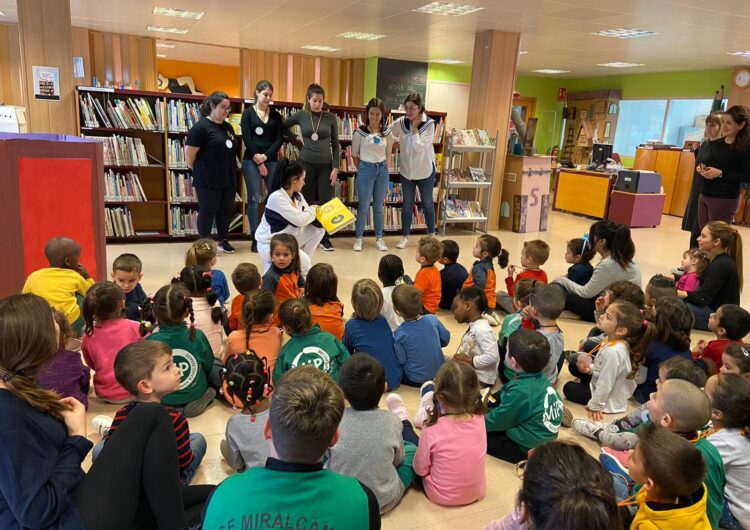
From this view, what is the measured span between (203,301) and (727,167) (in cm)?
459

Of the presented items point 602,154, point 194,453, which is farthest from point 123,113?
point 602,154

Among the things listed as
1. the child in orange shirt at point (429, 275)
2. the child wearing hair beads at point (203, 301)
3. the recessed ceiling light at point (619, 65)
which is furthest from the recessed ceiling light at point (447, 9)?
the recessed ceiling light at point (619, 65)

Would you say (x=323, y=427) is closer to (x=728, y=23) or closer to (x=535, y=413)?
(x=535, y=413)

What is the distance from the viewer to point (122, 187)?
6.07 m

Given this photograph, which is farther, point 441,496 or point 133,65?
point 133,65

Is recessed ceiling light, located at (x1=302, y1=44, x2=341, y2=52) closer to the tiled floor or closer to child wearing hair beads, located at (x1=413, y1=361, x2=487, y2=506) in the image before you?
the tiled floor

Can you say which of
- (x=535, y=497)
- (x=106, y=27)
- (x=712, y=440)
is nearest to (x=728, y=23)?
(x=712, y=440)

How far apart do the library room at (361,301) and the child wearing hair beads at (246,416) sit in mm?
12

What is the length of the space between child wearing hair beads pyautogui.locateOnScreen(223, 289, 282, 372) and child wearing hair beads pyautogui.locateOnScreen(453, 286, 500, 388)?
Result: 40.5 inches

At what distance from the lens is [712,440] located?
2.04 metres

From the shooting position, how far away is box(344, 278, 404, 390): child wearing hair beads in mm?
2914

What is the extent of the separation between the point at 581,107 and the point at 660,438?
15204mm

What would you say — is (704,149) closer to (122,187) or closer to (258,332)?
(258,332)

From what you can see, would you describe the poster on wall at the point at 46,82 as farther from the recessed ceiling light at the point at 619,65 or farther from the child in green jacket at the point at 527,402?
the recessed ceiling light at the point at 619,65
